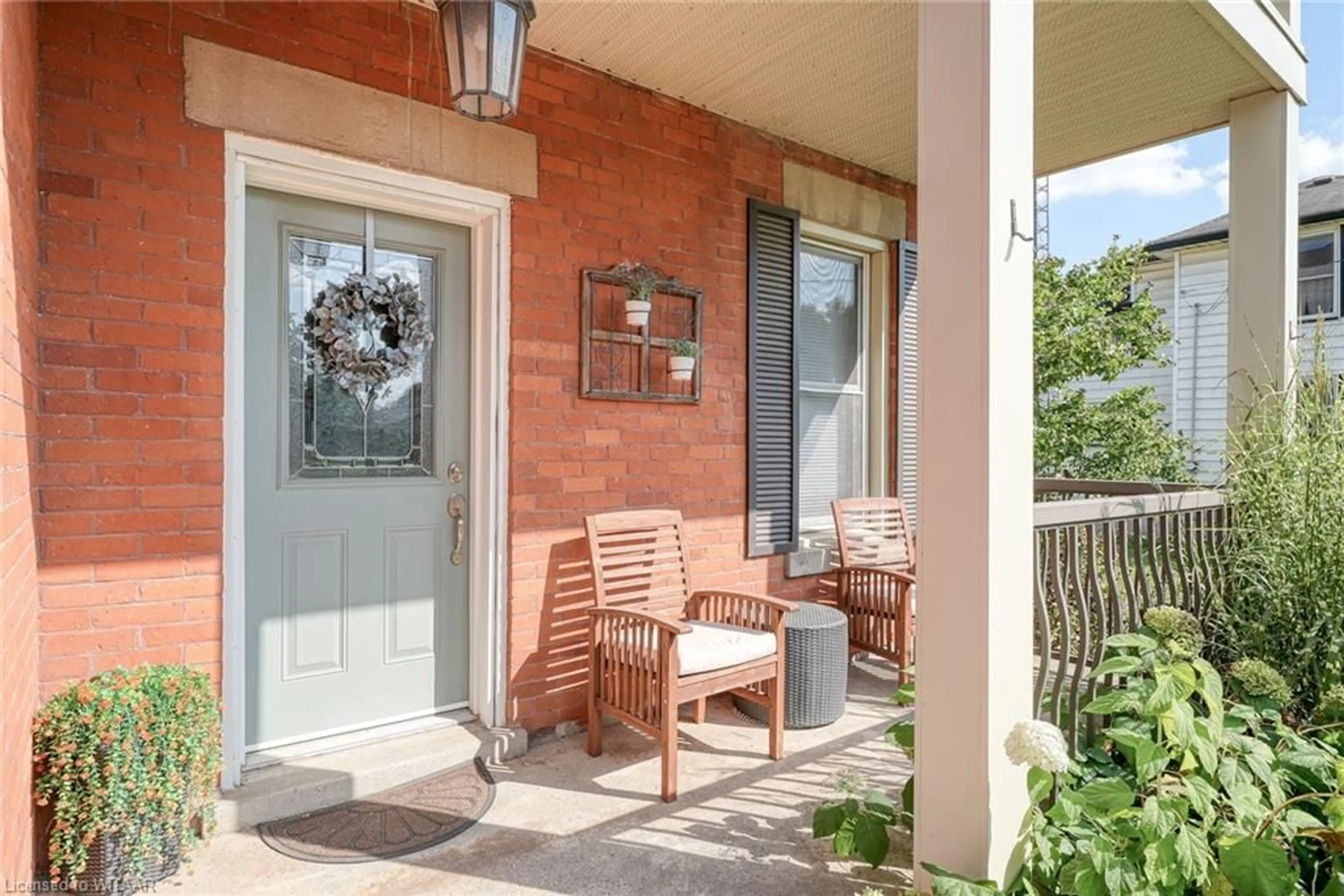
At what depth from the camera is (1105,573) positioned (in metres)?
2.59

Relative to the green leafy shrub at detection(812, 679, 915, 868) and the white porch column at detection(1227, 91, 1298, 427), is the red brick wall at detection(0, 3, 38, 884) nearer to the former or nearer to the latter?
the green leafy shrub at detection(812, 679, 915, 868)

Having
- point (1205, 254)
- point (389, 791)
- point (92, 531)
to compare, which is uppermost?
point (1205, 254)

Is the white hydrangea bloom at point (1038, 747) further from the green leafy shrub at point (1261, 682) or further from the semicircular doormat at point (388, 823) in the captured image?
the semicircular doormat at point (388, 823)

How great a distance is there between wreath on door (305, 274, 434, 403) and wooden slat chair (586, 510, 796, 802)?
998 millimetres

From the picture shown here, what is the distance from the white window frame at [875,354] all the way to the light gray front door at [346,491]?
2544 millimetres

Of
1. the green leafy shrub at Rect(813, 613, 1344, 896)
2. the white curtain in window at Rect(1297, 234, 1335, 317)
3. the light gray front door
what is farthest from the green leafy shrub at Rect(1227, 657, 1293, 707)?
the white curtain in window at Rect(1297, 234, 1335, 317)

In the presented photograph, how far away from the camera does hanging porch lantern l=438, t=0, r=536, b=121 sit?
2.19 meters

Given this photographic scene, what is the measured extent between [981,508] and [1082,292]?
4897 millimetres

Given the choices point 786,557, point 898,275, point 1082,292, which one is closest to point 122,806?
point 786,557

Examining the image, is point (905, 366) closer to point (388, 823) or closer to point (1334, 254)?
point (388, 823)

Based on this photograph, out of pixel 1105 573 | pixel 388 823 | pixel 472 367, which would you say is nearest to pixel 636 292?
pixel 472 367

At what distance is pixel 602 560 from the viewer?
3.19 meters

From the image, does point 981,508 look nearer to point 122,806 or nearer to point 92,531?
point 122,806

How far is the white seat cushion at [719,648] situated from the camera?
273cm
